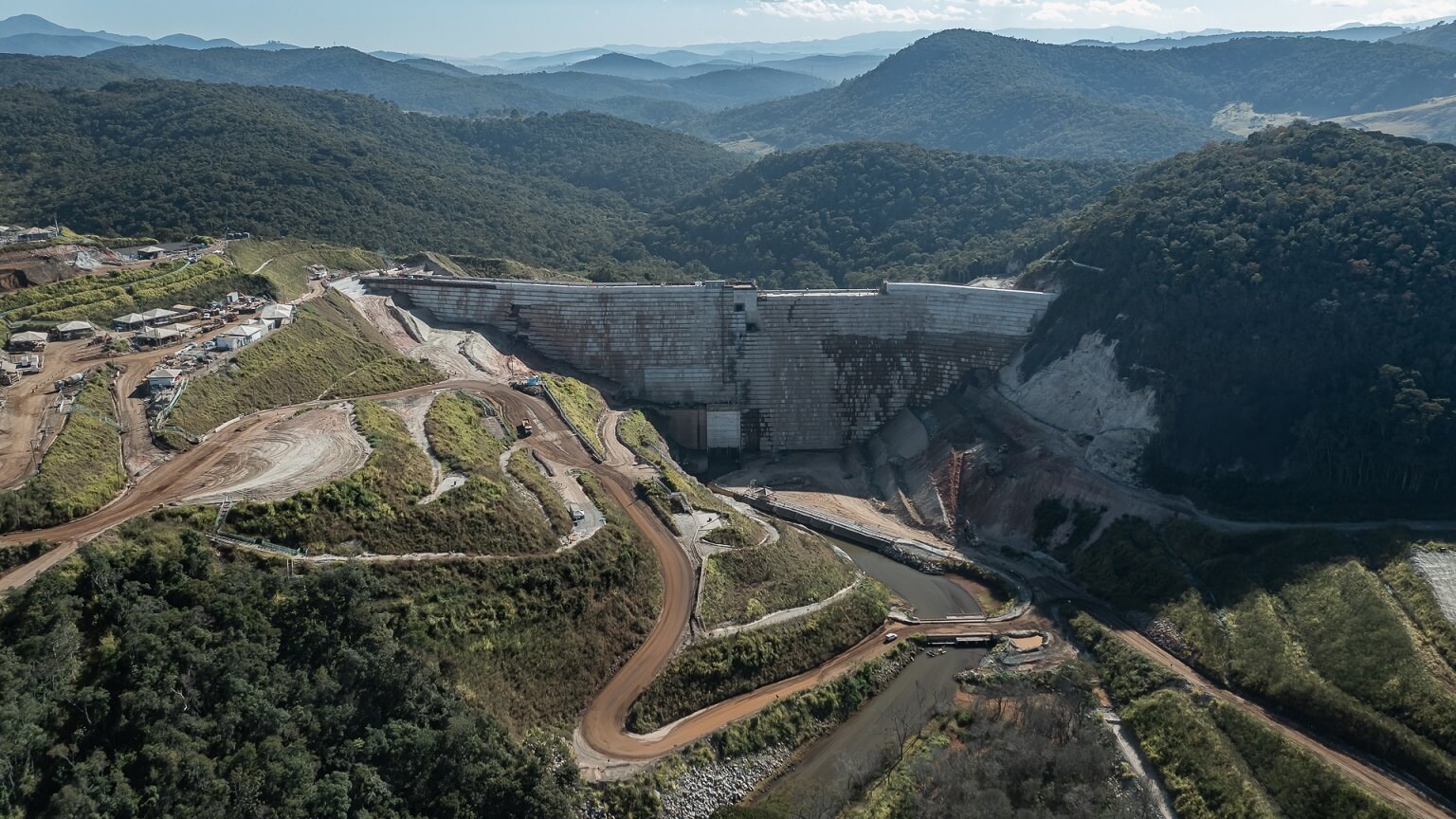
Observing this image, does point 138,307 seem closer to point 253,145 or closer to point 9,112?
point 253,145

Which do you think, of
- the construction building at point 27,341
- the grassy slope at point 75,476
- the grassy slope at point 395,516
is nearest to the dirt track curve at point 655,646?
the grassy slope at point 75,476

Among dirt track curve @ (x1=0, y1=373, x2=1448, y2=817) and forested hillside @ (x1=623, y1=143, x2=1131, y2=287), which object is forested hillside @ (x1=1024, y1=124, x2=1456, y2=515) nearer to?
dirt track curve @ (x1=0, y1=373, x2=1448, y2=817)

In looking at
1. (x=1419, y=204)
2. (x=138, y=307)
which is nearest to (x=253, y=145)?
(x=138, y=307)

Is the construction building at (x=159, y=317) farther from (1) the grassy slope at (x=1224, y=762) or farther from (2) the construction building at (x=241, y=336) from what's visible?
(1) the grassy slope at (x=1224, y=762)

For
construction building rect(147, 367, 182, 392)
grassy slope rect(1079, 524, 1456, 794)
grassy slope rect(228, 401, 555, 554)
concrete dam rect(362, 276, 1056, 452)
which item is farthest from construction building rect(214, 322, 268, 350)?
grassy slope rect(1079, 524, 1456, 794)

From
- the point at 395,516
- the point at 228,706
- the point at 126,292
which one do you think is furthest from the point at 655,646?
the point at 126,292

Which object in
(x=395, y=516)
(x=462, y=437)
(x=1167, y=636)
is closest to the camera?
(x=395, y=516)

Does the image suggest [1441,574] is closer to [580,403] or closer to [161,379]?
[580,403]
